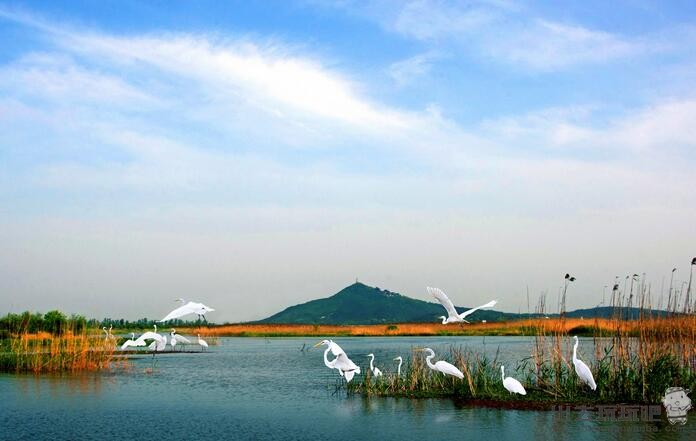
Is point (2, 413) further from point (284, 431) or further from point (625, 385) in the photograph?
point (625, 385)

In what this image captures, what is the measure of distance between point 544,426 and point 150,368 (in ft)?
51.4

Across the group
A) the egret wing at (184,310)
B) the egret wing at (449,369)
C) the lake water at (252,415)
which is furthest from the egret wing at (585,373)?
the egret wing at (184,310)

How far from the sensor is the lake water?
11.7 meters

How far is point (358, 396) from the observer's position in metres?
15.8

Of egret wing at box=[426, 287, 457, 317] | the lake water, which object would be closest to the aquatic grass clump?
the lake water

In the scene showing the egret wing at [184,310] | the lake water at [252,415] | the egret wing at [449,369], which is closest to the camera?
the lake water at [252,415]

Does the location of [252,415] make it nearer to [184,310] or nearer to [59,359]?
[184,310]

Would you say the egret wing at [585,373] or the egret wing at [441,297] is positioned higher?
the egret wing at [441,297]

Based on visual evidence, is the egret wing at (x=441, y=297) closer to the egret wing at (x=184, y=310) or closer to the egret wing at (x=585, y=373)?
the egret wing at (x=585, y=373)

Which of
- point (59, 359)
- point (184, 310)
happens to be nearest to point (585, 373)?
point (184, 310)

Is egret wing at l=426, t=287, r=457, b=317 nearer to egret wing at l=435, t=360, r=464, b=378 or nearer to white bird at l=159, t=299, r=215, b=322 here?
egret wing at l=435, t=360, r=464, b=378

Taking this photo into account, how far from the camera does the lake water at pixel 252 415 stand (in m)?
11.7

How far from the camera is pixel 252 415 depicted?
13.8 metres

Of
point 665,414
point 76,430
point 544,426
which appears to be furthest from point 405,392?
point 76,430
